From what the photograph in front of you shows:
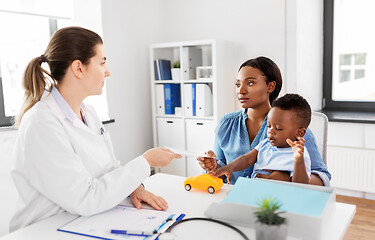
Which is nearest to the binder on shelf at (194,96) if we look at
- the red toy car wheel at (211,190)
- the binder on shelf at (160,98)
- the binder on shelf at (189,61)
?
the binder on shelf at (189,61)

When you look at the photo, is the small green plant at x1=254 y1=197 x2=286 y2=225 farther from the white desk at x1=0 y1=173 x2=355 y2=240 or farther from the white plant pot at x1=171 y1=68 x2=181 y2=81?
the white plant pot at x1=171 y1=68 x2=181 y2=81

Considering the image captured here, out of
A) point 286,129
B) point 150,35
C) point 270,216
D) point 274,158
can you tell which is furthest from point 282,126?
point 150,35

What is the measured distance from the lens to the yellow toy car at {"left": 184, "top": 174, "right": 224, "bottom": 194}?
1.36 m

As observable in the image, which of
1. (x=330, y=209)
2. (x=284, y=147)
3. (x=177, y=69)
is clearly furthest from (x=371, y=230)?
(x=177, y=69)

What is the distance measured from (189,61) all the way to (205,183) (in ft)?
7.64

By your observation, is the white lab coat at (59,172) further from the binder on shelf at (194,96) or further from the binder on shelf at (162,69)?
the binder on shelf at (162,69)

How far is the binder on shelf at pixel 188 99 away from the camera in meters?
3.50

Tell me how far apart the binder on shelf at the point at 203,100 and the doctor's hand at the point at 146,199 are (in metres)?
2.19

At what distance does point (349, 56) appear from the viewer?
353 centimetres

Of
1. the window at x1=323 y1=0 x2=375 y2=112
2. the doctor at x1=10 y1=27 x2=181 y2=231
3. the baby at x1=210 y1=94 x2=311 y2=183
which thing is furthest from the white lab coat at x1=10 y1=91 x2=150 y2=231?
the window at x1=323 y1=0 x2=375 y2=112

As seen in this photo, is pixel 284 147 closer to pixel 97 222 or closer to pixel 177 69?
pixel 97 222

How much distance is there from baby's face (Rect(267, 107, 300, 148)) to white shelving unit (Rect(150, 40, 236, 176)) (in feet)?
6.52

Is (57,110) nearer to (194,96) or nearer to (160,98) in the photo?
(194,96)

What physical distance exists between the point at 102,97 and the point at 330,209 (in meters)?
2.67
